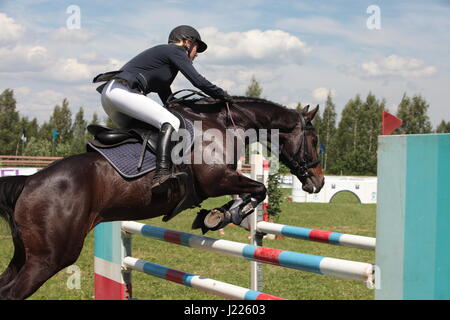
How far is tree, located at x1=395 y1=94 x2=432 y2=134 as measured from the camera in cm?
4628

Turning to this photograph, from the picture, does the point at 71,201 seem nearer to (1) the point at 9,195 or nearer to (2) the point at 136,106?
(1) the point at 9,195

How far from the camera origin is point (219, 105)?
13.9 ft

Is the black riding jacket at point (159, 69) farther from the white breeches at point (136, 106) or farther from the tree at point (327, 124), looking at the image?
the tree at point (327, 124)

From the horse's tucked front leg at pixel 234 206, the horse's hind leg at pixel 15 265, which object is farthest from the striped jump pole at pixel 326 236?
the horse's hind leg at pixel 15 265

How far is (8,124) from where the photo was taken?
50.4m

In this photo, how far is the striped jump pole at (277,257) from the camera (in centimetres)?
274

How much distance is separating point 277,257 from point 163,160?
1002mm

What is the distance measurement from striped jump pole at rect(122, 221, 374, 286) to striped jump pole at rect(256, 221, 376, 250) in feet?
1.75

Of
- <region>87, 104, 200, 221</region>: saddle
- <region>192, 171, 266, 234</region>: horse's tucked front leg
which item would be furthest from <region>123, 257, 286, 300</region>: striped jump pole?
<region>87, 104, 200, 221</region>: saddle

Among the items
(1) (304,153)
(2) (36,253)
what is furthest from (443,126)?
(2) (36,253)

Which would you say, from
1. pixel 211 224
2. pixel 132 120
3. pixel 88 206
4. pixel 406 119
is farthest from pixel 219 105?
pixel 406 119

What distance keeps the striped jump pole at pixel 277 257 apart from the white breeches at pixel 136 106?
2.86 feet

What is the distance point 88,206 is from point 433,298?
2.15 meters
